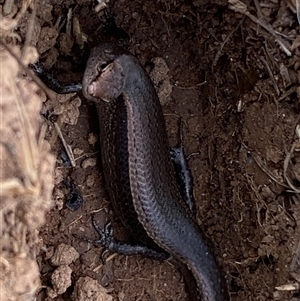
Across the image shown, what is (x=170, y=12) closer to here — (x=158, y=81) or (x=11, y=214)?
(x=158, y=81)

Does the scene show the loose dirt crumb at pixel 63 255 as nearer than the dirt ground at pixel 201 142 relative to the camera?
No

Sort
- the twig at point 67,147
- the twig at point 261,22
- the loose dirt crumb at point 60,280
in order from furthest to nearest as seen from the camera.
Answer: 1. the twig at point 67,147
2. the loose dirt crumb at point 60,280
3. the twig at point 261,22

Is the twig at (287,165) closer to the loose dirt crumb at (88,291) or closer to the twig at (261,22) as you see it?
the twig at (261,22)

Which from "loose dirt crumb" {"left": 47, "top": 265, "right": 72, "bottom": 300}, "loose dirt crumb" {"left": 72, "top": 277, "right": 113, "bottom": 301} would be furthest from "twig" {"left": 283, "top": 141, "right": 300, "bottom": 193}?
"loose dirt crumb" {"left": 47, "top": 265, "right": 72, "bottom": 300}

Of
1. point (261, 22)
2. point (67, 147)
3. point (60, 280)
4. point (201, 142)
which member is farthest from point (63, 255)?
point (261, 22)

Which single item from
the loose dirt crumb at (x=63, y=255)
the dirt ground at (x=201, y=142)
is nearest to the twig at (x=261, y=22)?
the dirt ground at (x=201, y=142)

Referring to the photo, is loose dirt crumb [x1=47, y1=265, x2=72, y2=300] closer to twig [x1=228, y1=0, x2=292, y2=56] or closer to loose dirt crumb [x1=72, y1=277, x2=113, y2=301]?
loose dirt crumb [x1=72, y1=277, x2=113, y2=301]

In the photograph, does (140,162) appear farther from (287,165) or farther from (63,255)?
(287,165)
